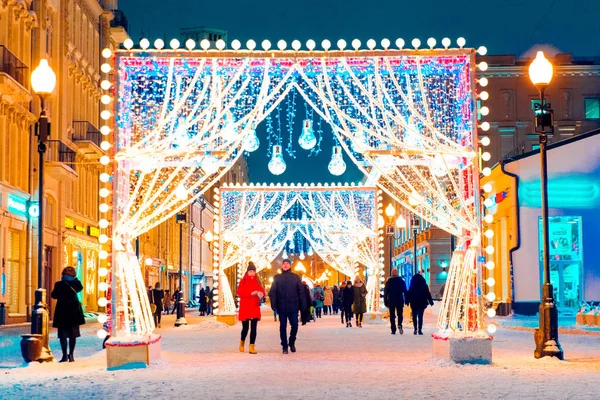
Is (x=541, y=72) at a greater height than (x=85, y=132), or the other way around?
(x=85, y=132)

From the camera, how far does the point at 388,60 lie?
15680mm

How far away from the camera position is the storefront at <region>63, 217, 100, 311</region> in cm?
4103

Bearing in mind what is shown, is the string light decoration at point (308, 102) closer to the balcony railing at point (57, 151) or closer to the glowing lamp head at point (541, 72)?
the glowing lamp head at point (541, 72)

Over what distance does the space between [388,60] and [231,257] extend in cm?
2103

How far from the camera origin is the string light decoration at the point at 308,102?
51.2ft

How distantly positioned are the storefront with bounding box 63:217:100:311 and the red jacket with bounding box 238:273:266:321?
23.2 m

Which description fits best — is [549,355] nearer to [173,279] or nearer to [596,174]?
[596,174]

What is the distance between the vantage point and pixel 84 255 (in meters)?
44.4

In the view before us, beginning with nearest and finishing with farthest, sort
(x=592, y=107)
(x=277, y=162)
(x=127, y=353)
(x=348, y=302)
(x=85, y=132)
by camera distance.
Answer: (x=127, y=353), (x=277, y=162), (x=348, y=302), (x=85, y=132), (x=592, y=107)

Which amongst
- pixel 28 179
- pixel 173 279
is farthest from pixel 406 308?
pixel 173 279

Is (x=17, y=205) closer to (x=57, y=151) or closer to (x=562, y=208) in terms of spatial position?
(x=57, y=151)

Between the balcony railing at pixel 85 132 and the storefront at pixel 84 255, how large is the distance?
3564 millimetres

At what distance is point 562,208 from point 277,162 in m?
16.7

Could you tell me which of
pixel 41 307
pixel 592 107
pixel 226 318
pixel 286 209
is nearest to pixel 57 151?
pixel 286 209
